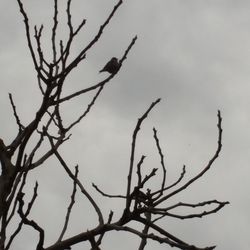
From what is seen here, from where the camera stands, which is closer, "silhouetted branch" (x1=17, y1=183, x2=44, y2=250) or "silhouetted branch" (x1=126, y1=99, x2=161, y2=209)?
"silhouetted branch" (x1=17, y1=183, x2=44, y2=250)

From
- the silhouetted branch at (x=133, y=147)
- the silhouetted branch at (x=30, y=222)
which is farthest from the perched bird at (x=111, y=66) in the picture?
the silhouetted branch at (x=30, y=222)

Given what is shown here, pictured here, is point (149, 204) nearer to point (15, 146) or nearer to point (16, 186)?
point (16, 186)

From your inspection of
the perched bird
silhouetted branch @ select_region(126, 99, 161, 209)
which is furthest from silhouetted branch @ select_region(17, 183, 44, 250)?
the perched bird

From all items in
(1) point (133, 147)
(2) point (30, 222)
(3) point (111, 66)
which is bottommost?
(2) point (30, 222)

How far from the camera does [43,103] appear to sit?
116 inches

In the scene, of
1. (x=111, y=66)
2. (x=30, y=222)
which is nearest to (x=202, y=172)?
(x=30, y=222)

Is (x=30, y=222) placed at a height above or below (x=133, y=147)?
below

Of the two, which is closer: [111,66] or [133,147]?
[133,147]

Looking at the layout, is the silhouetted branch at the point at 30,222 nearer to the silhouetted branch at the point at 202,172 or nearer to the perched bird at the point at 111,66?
the silhouetted branch at the point at 202,172

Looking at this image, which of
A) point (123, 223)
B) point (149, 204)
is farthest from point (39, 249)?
point (149, 204)

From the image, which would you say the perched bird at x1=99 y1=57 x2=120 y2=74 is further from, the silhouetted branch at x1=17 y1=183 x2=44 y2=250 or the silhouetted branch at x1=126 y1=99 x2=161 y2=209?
the silhouetted branch at x1=17 y1=183 x2=44 y2=250

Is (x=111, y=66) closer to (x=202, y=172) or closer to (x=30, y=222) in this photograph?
(x=202, y=172)

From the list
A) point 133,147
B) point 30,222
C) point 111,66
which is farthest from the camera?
point 111,66

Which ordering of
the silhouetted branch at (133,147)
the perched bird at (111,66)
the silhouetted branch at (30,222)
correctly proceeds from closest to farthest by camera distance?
the silhouetted branch at (30,222), the silhouetted branch at (133,147), the perched bird at (111,66)
